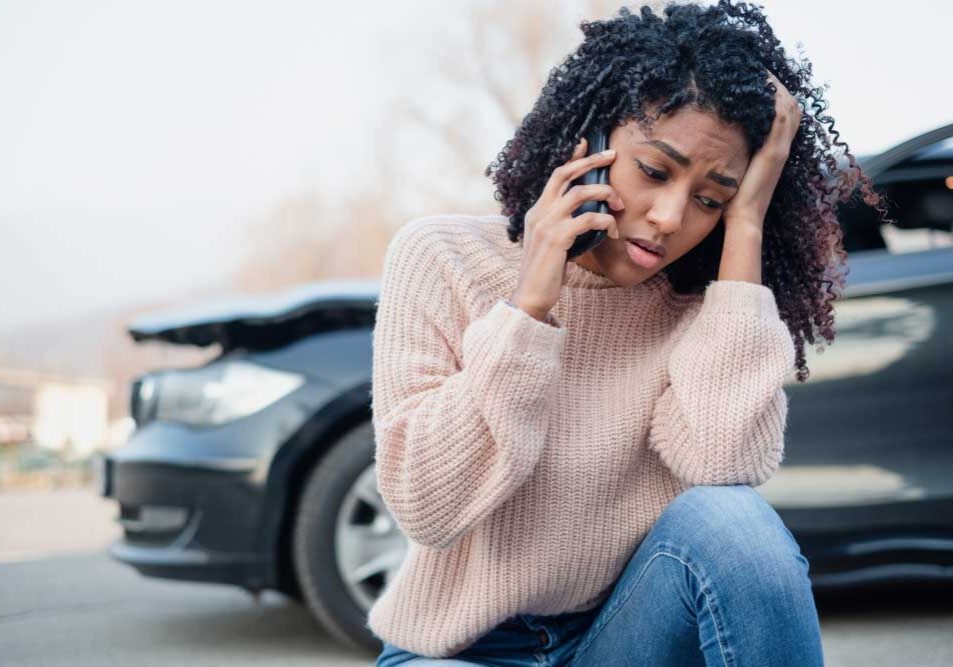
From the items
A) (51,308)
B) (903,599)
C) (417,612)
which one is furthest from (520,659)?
(51,308)

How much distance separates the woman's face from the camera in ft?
5.41

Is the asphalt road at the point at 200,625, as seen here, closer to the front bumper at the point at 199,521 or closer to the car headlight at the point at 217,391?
the front bumper at the point at 199,521

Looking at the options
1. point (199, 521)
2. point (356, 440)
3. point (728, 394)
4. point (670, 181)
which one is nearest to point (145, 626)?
point (199, 521)

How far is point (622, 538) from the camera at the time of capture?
1712 mm

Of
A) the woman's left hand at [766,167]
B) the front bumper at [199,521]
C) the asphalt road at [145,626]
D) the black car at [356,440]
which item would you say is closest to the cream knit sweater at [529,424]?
the woman's left hand at [766,167]

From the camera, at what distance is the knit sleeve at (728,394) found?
169cm

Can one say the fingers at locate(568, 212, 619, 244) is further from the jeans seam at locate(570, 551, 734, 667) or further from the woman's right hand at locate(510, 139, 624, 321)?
the jeans seam at locate(570, 551, 734, 667)

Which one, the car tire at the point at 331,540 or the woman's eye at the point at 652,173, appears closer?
the woman's eye at the point at 652,173

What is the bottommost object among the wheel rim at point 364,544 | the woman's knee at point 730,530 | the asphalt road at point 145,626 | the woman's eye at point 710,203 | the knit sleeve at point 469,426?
the asphalt road at point 145,626

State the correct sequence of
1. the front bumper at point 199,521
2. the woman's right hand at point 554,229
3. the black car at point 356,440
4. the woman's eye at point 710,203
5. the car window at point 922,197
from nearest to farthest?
the woman's right hand at point 554,229
the woman's eye at point 710,203
the black car at point 356,440
the front bumper at point 199,521
the car window at point 922,197

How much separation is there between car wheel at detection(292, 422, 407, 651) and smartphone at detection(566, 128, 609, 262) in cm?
174

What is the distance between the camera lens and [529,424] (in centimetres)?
158

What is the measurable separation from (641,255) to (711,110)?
0.75 feet

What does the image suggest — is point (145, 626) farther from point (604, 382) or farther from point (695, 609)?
point (695, 609)
